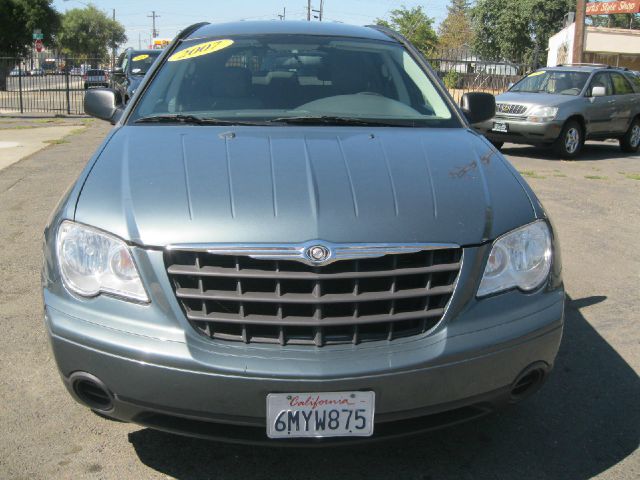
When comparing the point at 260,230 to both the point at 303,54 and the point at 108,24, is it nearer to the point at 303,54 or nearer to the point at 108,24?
the point at 303,54

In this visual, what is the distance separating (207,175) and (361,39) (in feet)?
6.63

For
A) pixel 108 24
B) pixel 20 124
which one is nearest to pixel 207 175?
pixel 20 124

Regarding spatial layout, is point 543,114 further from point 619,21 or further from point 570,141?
point 619,21

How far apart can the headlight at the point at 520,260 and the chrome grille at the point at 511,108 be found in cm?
1032

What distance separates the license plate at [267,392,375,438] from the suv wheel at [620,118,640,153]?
1359 cm

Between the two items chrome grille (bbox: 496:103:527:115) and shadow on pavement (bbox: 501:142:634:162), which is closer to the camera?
chrome grille (bbox: 496:103:527:115)

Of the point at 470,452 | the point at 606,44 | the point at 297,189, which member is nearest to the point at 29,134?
the point at 297,189

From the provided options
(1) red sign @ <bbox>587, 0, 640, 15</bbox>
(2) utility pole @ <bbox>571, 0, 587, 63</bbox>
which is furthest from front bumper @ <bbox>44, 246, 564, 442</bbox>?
(1) red sign @ <bbox>587, 0, 640, 15</bbox>

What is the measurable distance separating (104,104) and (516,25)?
185 ft

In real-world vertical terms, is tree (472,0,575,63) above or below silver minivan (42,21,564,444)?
above

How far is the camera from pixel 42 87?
24.0 metres

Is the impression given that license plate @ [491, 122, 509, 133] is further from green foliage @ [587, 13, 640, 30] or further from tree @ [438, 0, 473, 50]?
green foliage @ [587, 13, 640, 30]

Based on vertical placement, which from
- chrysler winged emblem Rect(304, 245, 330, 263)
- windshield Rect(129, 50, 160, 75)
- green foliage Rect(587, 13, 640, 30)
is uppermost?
green foliage Rect(587, 13, 640, 30)

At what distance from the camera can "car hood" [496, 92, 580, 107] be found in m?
12.5
